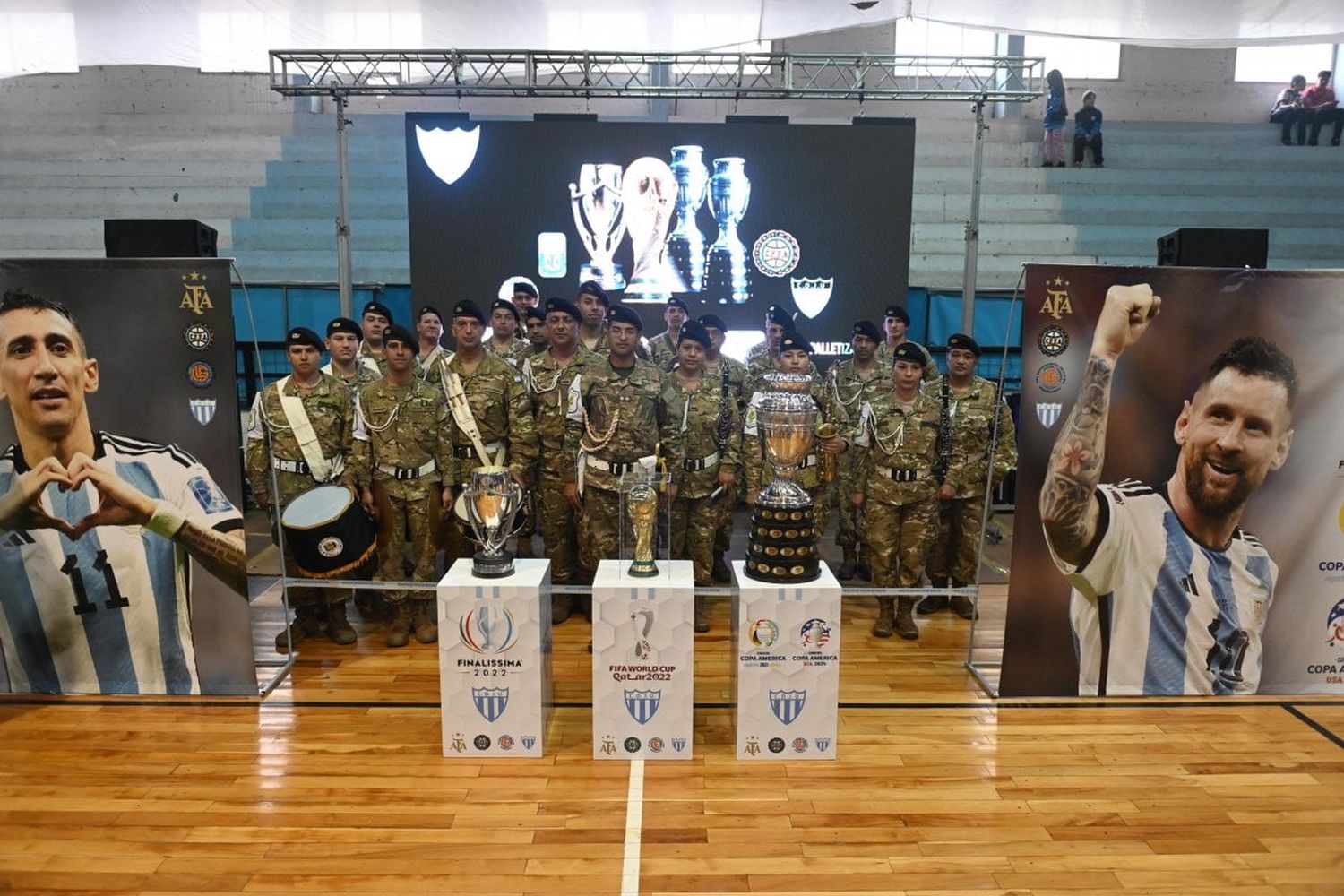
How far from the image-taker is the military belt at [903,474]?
190 inches

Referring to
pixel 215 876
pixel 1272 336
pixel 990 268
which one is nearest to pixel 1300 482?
pixel 1272 336

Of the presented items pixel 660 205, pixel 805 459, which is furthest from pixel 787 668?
pixel 660 205

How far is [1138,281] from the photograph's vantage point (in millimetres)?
3785

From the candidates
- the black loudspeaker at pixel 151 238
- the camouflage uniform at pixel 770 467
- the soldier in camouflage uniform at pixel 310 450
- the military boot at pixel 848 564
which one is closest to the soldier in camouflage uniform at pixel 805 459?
the camouflage uniform at pixel 770 467

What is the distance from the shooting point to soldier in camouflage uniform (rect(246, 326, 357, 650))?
184 inches

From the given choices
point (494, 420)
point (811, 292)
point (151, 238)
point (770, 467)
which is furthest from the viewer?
point (811, 292)

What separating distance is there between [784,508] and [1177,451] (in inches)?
71.1

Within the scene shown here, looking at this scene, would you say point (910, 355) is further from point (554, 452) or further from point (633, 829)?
point (633, 829)

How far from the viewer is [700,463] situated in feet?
16.6

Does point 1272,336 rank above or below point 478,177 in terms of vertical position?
below

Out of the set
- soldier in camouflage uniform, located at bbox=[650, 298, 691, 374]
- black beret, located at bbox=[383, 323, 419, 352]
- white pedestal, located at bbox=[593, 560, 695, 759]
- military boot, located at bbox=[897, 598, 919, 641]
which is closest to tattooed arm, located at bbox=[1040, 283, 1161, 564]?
military boot, located at bbox=[897, 598, 919, 641]

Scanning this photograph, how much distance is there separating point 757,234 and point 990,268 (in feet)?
16.0

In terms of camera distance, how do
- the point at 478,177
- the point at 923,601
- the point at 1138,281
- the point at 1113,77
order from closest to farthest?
the point at 1138,281, the point at 923,601, the point at 478,177, the point at 1113,77

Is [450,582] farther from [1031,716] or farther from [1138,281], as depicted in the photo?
[1138,281]
